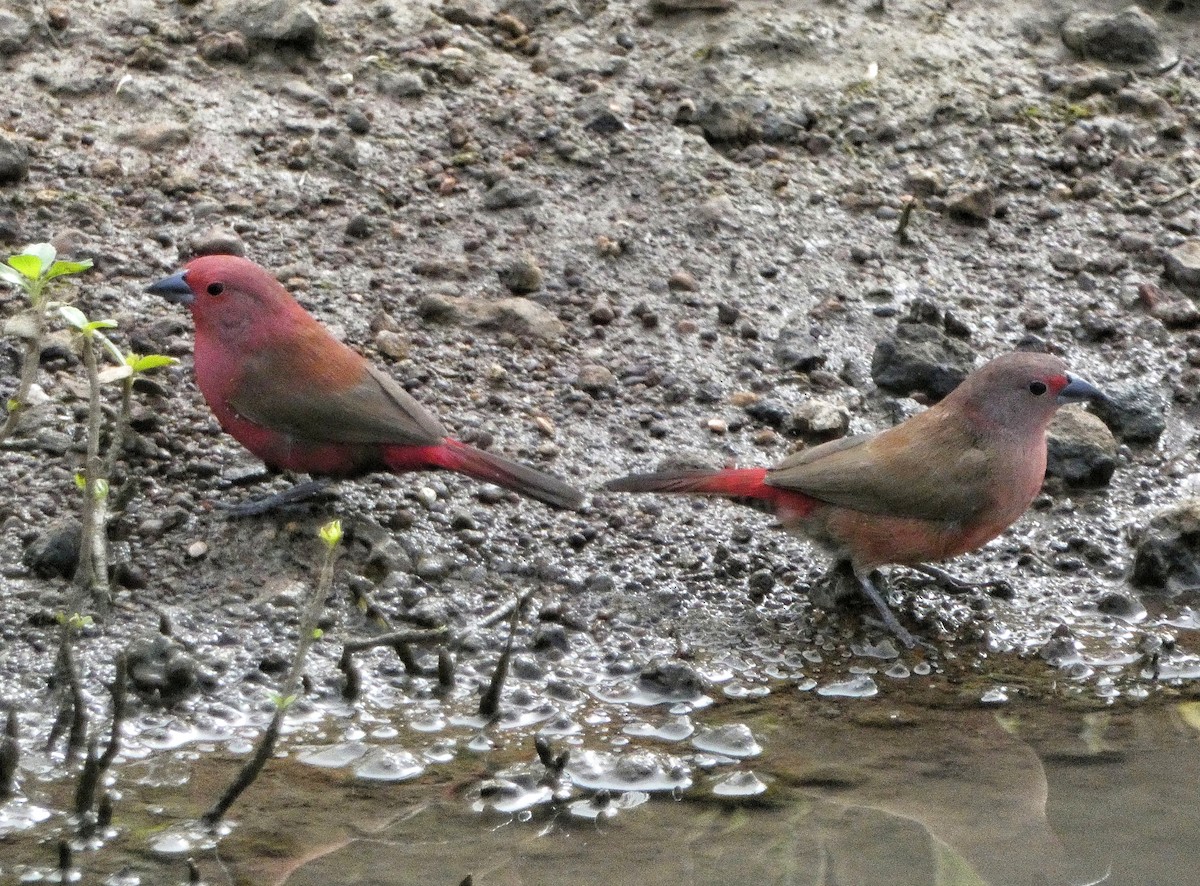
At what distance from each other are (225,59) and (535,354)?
1.93 meters

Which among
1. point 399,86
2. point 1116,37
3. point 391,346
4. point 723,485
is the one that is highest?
point 1116,37

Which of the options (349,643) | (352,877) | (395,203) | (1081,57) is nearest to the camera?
(352,877)

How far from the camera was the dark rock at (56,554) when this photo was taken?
5.11m

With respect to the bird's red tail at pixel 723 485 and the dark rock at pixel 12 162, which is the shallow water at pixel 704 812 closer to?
the bird's red tail at pixel 723 485

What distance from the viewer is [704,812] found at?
4.47m

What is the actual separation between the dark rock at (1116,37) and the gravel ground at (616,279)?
2 centimetres

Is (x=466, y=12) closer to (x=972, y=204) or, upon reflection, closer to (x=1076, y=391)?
(x=972, y=204)

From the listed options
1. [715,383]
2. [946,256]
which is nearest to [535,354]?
[715,383]

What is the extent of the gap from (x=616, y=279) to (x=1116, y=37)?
9.77 feet

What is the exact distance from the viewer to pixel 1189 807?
15.2 feet

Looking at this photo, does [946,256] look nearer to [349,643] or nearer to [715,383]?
[715,383]

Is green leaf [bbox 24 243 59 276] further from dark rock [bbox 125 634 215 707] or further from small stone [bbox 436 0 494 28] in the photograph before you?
small stone [bbox 436 0 494 28]

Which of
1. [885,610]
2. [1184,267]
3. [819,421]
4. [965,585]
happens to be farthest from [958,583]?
[1184,267]

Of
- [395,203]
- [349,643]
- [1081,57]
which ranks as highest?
[1081,57]
